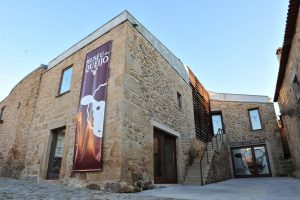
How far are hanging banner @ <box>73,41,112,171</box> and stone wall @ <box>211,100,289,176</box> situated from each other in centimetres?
922

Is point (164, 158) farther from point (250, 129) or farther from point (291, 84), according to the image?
point (250, 129)

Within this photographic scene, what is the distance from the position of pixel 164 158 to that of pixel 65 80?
14.8ft

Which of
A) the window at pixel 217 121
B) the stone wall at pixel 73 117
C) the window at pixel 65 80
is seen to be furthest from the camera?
the window at pixel 217 121

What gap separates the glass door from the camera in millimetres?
11367

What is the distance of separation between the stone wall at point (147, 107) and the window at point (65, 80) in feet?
9.13

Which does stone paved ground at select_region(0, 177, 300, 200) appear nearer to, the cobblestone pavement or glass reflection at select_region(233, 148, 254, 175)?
the cobblestone pavement

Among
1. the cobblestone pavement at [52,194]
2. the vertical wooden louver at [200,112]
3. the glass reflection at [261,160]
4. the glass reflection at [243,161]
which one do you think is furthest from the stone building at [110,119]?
the glass reflection at [261,160]

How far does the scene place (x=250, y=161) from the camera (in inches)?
464

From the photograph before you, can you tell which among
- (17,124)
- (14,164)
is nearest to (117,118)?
(14,164)

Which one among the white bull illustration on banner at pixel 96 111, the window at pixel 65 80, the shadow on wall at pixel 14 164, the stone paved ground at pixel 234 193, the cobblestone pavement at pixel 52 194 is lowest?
the stone paved ground at pixel 234 193

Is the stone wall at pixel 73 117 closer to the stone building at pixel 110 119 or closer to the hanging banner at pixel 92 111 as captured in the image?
the stone building at pixel 110 119

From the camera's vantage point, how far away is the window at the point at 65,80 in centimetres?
744

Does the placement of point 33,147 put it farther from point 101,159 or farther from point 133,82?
point 133,82

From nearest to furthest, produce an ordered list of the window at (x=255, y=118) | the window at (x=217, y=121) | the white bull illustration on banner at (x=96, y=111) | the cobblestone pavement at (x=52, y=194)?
the cobblestone pavement at (x=52, y=194) < the white bull illustration on banner at (x=96, y=111) < the window at (x=255, y=118) < the window at (x=217, y=121)
